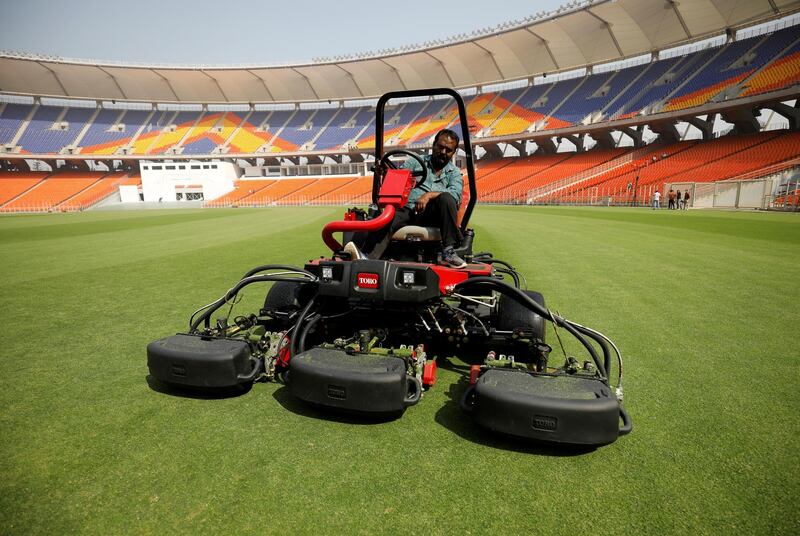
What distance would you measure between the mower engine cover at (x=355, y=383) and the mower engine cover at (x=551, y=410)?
1.43 feet

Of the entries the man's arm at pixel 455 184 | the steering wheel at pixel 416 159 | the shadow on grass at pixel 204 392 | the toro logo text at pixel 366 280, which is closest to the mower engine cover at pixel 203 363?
the shadow on grass at pixel 204 392

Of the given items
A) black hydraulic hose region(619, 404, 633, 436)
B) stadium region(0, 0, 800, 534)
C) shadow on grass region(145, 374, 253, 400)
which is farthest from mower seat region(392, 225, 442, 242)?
black hydraulic hose region(619, 404, 633, 436)

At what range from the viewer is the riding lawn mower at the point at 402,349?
7.00ft

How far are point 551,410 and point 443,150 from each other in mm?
2781

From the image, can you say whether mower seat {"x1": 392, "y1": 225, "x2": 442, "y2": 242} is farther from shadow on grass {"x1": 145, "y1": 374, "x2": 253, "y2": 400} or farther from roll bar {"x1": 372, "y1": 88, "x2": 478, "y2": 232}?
shadow on grass {"x1": 145, "y1": 374, "x2": 253, "y2": 400}

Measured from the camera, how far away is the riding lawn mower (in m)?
2.13

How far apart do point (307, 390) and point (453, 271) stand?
1372 mm

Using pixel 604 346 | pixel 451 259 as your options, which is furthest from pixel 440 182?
pixel 604 346

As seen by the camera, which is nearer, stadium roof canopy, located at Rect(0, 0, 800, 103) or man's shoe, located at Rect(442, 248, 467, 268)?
man's shoe, located at Rect(442, 248, 467, 268)

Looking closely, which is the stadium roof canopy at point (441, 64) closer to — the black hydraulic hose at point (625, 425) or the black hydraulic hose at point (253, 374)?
the black hydraulic hose at point (625, 425)

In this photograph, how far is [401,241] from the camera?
3.65 metres

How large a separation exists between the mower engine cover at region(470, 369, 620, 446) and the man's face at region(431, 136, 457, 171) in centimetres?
250

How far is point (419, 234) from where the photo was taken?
3.54m

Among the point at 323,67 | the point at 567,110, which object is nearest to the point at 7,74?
the point at 323,67
